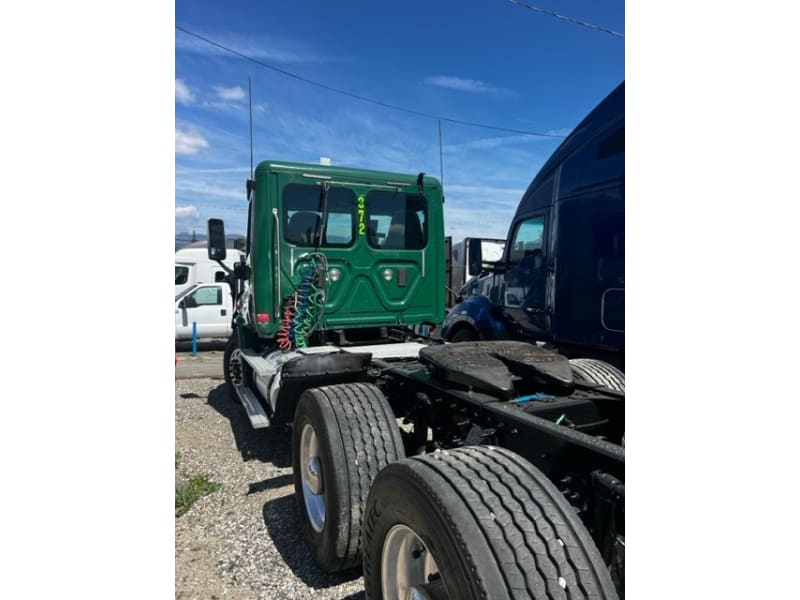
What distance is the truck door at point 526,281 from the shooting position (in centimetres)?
591

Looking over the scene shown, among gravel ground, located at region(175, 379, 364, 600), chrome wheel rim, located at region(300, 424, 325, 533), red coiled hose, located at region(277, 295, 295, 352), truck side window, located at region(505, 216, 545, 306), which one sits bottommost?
gravel ground, located at region(175, 379, 364, 600)

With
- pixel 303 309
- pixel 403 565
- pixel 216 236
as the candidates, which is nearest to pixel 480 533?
pixel 403 565

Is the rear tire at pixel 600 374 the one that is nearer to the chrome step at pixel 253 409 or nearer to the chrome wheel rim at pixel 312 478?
the chrome wheel rim at pixel 312 478

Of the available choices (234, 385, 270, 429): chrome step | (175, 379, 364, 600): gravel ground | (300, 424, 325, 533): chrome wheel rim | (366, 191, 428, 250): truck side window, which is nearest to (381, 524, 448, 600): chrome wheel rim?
(175, 379, 364, 600): gravel ground

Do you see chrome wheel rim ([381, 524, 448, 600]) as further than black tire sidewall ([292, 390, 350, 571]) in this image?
No

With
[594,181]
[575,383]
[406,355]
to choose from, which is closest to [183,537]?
[406,355]

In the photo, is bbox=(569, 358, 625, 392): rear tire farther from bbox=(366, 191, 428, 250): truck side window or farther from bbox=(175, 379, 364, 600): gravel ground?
bbox=(366, 191, 428, 250): truck side window

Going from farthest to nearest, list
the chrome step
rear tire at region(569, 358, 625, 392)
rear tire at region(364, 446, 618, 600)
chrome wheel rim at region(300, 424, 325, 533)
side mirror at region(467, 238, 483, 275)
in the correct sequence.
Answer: side mirror at region(467, 238, 483, 275) < the chrome step < rear tire at region(569, 358, 625, 392) < chrome wheel rim at region(300, 424, 325, 533) < rear tire at region(364, 446, 618, 600)

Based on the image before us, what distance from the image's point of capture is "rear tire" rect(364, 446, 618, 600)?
4.76 ft

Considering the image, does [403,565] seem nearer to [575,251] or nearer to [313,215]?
[313,215]

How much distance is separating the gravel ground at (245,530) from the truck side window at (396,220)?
232 cm

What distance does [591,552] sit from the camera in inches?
59.4

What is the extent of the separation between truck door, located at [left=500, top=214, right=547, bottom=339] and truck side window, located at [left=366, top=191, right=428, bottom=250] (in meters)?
1.40

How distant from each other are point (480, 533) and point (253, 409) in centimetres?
349
